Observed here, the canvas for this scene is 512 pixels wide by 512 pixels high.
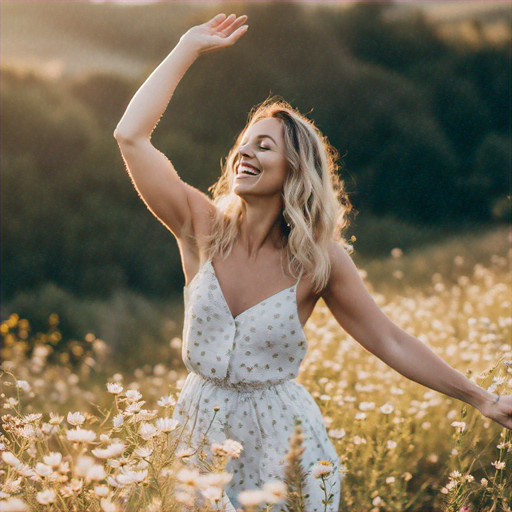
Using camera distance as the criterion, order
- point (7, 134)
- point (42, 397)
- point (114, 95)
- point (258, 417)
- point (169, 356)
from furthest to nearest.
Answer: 1. point (114, 95)
2. point (7, 134)
3. point (169, 356)
4. point (42, 397)
5. point (258, 417)

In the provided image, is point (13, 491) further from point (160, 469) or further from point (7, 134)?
point (7, 134)

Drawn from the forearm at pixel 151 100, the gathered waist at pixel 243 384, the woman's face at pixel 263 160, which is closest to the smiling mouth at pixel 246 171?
the woman's face at pixel 263 160

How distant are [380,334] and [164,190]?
0.90 metres

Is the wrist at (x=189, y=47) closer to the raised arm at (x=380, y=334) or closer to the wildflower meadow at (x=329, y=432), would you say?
the raised arm at (x=380, y=334)

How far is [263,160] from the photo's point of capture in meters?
2.14

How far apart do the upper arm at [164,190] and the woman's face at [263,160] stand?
6.6 inches

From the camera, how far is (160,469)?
1.40m

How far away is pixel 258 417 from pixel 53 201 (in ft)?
22.6

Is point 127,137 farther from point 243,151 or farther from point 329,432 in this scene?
point 329,432

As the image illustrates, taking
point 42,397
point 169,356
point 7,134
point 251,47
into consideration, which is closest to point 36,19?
point 7,134

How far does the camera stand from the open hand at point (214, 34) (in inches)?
81.3

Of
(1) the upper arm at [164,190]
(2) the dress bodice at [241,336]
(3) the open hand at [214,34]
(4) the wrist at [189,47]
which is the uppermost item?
(3) the open hand at [214,34]

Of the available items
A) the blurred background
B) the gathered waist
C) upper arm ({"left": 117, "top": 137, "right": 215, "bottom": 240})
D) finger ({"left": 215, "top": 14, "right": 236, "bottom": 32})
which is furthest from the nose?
the blurred background

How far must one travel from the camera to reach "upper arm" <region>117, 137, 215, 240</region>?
1967mm
